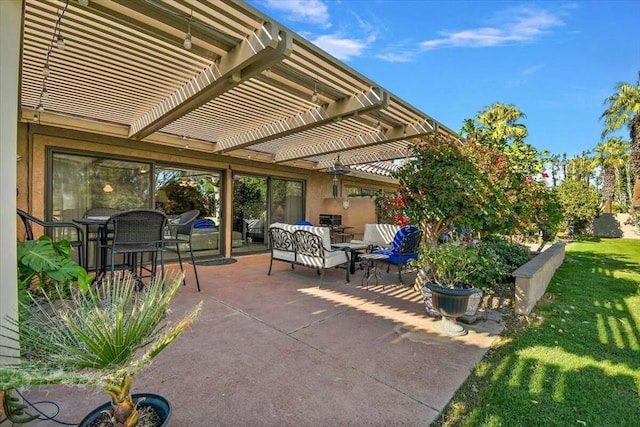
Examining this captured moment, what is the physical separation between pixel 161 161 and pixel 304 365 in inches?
229

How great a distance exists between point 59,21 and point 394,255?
17.1 ft

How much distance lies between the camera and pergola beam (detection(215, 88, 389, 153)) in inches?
162

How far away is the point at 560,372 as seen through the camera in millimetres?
2574

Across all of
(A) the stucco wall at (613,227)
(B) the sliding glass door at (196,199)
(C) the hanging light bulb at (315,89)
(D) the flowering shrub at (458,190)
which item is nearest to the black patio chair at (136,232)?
(C) the hanging light bulb at (315,89)

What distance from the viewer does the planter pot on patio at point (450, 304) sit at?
10.6 feet

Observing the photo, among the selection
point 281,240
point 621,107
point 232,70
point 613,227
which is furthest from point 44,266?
point 621,107

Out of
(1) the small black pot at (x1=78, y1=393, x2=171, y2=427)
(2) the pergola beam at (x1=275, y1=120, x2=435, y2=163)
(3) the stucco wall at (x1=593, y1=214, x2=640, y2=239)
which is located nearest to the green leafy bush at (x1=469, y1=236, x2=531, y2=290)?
(2) the pergola beam at (x1=275, y1=120, x2=435, y2=163)

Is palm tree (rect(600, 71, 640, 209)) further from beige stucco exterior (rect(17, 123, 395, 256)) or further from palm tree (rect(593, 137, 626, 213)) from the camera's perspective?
beige stucco exterior (rect(17, 123, 395, 256))

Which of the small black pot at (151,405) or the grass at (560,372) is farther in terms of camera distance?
the grass at (560,372)

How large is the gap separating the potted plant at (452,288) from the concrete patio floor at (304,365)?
21cm

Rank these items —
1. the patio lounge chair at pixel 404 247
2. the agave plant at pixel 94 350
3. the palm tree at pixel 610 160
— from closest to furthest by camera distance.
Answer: the agave plant at pixel 94 350
the patio lounge chair at pixel 404 247
the palm tree at pixel 610 160

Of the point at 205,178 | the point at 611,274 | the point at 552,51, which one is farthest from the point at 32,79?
the point at 552,51

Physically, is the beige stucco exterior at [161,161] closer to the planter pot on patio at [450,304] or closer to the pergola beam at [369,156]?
the pergola beam at [369,156]

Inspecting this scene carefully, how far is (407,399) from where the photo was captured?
7.09 feet
